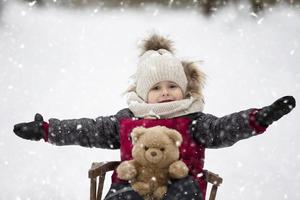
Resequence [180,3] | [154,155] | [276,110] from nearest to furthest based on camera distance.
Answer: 1. [276,110]
2. [154,155]
3. [180,3]

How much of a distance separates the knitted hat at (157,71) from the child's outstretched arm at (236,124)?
0.29 m

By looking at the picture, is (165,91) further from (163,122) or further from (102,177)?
(102,177)

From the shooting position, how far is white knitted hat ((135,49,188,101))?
9.93 ft

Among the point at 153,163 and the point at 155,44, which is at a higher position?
the point at 155,44

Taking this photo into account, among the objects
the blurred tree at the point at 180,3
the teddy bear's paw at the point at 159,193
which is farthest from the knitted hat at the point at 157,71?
the blurred tree at the point at 180,3

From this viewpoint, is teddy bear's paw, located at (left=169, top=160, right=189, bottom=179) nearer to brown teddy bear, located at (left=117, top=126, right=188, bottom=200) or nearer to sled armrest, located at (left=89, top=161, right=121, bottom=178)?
brown teddy bear, located at (left=117, top=126, right=188, bottom=200)

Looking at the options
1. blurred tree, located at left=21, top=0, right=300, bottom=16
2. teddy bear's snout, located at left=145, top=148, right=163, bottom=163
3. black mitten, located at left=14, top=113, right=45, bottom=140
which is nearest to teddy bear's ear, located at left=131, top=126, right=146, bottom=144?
teddy bear's snout, located at left=145, top=148, right=163, bottom=163

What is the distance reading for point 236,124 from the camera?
268 centimetres

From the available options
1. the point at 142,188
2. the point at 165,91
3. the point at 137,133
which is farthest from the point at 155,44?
the point at 142,188

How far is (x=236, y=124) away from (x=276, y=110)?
32 cm

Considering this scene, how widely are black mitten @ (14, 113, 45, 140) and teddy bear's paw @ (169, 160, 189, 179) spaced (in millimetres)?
937

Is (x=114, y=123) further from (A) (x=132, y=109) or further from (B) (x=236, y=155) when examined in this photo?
(B) (x=236, y=155)

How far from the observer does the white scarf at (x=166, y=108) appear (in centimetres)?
287

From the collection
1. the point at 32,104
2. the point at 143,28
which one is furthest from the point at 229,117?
the point at 143,28
